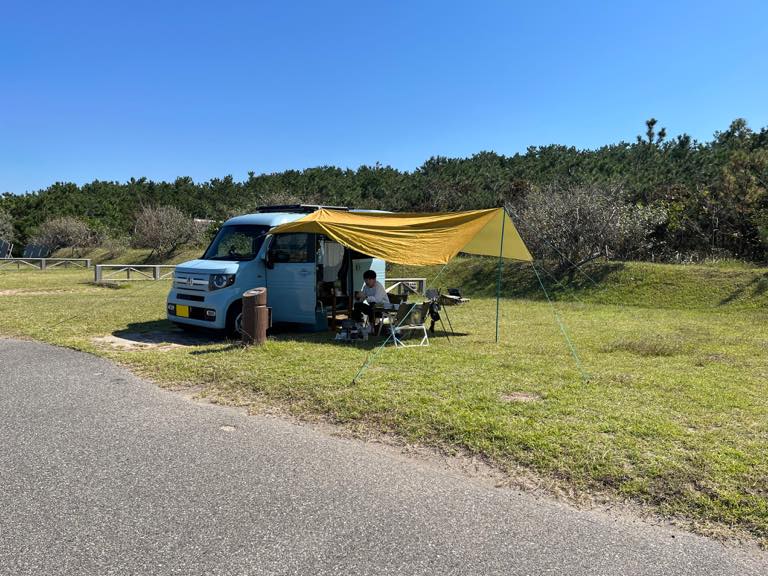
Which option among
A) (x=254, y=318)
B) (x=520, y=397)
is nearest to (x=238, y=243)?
(x=254, y=318)

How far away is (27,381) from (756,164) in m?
22.7

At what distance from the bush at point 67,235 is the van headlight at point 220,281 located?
36.6 meters

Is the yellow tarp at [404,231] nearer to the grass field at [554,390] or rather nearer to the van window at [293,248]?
the van window at [293,248]

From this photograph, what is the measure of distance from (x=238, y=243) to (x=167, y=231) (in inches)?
997

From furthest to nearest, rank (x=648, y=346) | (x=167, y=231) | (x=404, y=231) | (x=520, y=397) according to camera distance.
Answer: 1. (x=167, y=231)
2. (x=404, y=231)
3. (x=648, y=346)
4. (x=520, y=397)

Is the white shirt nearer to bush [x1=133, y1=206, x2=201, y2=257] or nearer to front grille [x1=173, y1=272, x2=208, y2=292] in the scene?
front grille [x1=173, y1=272, x2=208, y2=292]

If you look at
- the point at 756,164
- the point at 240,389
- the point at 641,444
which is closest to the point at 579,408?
the point at 641,444

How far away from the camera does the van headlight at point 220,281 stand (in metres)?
8.96

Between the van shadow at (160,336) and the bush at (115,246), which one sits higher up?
the bush at (115,246)

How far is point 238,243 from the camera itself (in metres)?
9.85

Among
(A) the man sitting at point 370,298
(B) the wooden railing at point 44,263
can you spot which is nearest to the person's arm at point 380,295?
(A) the man sitting at point 370,298

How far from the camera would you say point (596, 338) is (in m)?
9.51

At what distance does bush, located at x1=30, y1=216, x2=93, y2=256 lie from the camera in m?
40.7

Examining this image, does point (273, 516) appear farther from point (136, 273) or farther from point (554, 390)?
point (136, 273)
